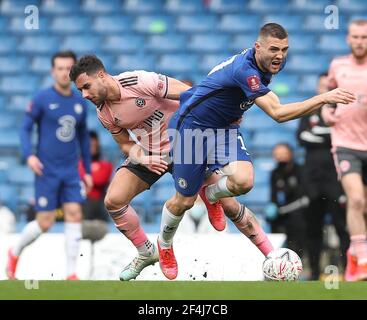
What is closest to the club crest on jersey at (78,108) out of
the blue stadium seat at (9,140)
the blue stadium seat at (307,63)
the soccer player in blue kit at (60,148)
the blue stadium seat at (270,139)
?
the soccer player in blue kit at (60,148)

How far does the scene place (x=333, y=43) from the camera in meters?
15.3

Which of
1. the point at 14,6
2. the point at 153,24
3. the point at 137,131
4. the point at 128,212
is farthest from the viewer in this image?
the point at 14,6

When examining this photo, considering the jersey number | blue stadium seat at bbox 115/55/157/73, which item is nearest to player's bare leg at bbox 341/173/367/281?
the jersey number

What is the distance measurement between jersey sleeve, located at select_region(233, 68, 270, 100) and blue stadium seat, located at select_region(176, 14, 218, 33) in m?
8.33

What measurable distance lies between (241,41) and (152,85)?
7247 mm

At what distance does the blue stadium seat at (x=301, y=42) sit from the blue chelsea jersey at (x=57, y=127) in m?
5.29

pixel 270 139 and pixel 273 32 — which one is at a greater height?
pixel 270 139

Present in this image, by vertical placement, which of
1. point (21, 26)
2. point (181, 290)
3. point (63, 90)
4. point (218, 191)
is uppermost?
point (21, 26)

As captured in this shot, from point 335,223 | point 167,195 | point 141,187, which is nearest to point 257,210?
point 167,195

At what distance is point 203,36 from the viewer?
51.8 feet

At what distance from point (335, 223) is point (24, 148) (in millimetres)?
3188

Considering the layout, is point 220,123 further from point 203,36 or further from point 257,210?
point 203,36

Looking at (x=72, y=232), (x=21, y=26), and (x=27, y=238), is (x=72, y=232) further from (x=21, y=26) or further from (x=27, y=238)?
(x=21, y=26)

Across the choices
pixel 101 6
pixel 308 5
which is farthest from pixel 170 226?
pixel 101 6
